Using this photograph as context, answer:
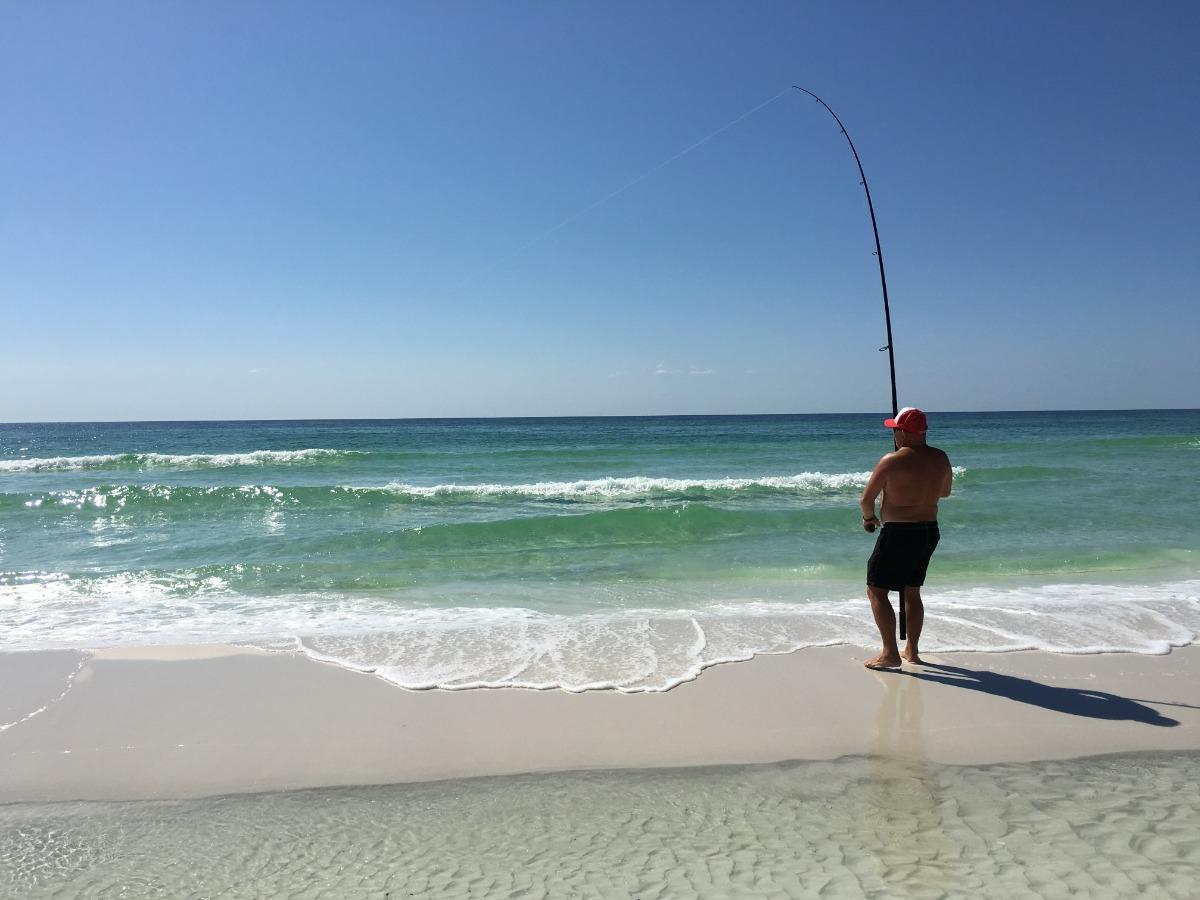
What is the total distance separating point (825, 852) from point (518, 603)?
4.52 meters

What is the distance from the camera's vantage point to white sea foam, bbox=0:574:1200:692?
4.71m

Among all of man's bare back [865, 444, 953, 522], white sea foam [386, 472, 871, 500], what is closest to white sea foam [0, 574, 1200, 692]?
man's bare back [865, 444, 953, 522]

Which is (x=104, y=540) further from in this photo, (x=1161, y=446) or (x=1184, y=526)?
(x=1161, y=446)

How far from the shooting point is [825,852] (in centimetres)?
247

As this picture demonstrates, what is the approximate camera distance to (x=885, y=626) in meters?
4.52

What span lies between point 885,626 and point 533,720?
87.1 inches

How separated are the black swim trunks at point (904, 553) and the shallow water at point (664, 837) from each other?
1370mm

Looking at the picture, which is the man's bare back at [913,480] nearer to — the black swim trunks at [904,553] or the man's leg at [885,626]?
the black swim trunks at [904,553]

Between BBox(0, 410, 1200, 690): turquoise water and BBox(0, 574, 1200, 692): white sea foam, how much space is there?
3 centimetres

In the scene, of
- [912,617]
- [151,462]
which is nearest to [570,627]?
[912,617]

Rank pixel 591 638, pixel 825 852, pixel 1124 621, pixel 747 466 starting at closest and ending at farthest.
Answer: pixel 825 852
pixel 591 638
pixel 1124 621
pixel 747 466

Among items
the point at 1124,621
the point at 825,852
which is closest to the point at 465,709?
the point at 825,852

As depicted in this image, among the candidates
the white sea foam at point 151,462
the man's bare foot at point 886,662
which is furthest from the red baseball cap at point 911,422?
the white sea foam at point 151,462

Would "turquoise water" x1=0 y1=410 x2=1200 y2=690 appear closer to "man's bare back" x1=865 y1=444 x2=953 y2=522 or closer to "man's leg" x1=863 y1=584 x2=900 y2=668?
"man's leg" x1=863 y1=584 x2=900 y2=668
